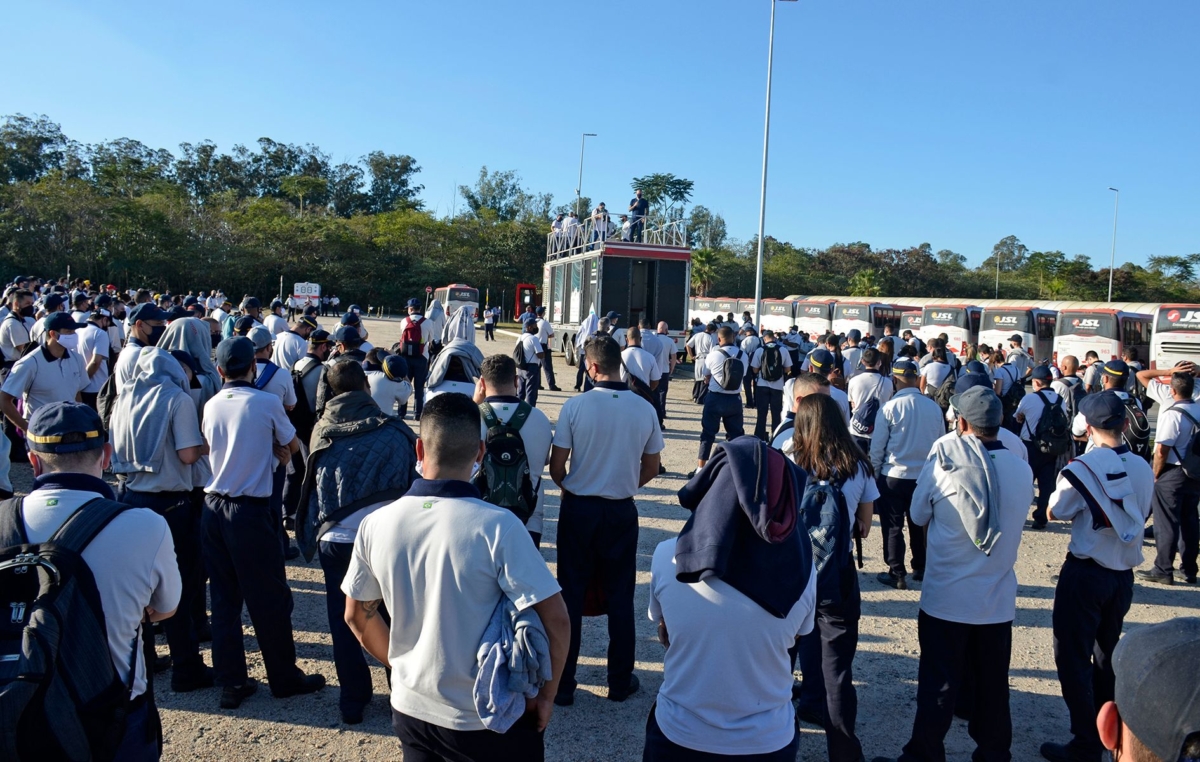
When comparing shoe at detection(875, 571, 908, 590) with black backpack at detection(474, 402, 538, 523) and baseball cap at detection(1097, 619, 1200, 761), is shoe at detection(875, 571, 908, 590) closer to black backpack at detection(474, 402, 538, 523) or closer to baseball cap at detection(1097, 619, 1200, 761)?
black backpack at detection(474, 402, 538, 523)

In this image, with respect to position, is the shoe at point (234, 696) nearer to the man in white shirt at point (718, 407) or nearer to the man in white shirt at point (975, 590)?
the man in white shirt at point (975, 590)

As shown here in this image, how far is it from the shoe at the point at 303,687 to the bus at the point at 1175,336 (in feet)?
76.1

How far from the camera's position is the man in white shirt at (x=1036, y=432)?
848 centimetres

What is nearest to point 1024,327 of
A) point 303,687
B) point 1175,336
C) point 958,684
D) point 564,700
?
point 1175,336

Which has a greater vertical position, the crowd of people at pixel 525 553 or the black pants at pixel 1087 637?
the crowd of people at pixel 525 553

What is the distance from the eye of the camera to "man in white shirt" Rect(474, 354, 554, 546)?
447 cm

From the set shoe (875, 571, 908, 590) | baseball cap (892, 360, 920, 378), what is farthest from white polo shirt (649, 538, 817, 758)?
baseball cap (892, 360, 920, 378)

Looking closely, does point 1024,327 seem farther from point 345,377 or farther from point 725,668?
point 725,668

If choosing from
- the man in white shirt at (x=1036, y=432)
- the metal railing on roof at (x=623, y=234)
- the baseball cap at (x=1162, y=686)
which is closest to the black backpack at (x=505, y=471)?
the baseball cap at (x=1162, y=686)

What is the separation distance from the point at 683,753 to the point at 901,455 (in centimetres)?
458

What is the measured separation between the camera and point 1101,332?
80.2ft

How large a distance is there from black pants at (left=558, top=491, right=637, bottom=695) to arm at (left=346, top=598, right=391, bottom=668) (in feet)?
6.17

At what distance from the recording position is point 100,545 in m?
2.39

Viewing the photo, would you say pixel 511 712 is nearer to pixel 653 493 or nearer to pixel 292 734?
pixel 292 734
